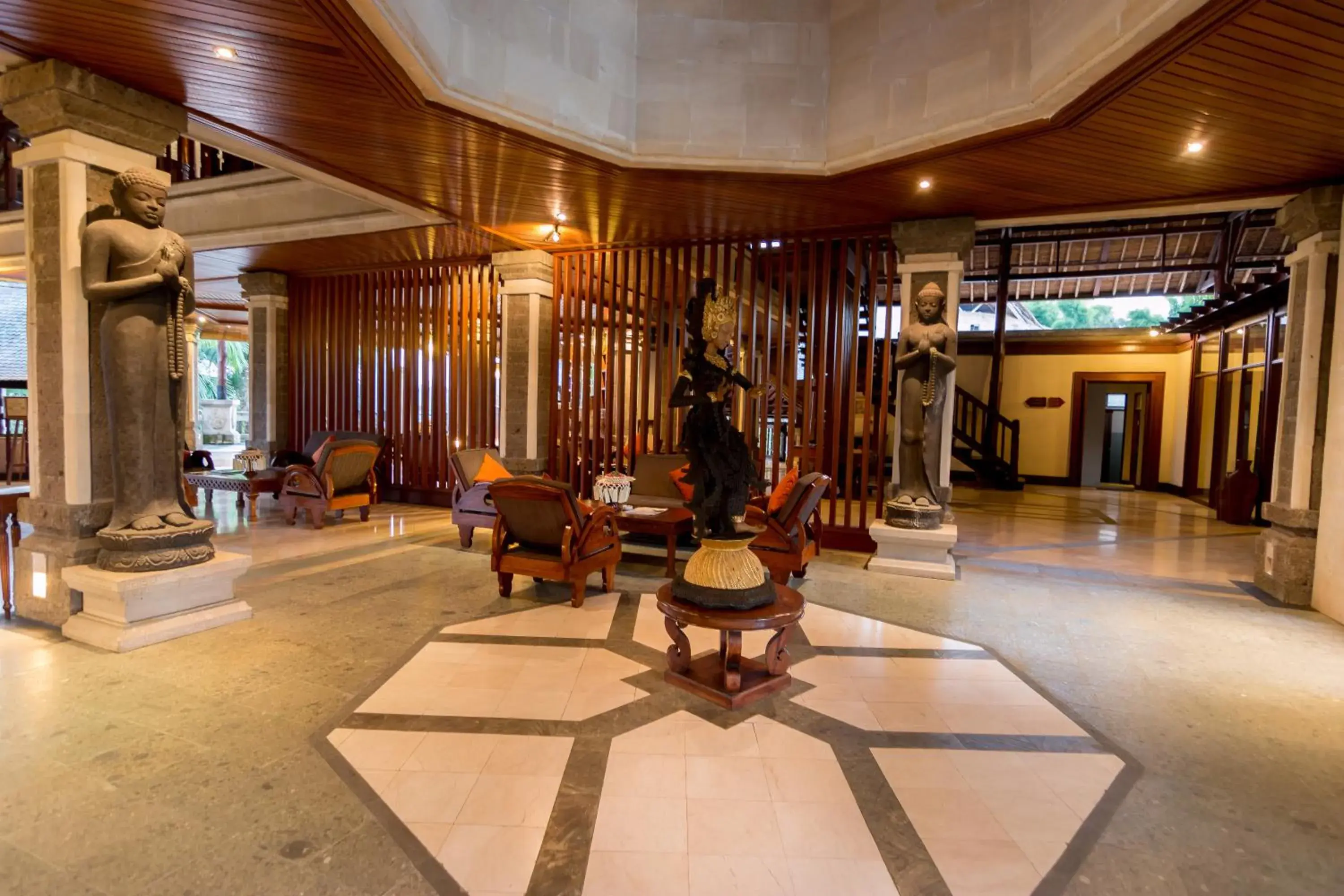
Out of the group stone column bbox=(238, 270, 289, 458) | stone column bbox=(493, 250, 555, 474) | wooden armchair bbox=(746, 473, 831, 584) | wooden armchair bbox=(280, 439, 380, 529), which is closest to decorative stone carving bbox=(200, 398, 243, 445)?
stone column bbox=(238, 270, 289, 458)

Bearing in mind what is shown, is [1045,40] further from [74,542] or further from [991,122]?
[74,542]

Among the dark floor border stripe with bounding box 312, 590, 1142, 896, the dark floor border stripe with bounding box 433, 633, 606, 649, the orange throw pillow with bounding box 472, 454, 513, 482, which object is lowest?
the dark floor border stripe with bounding box 433, 633, 606, 649

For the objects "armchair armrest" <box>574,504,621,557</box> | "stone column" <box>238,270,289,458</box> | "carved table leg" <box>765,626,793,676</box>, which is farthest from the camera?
"stone column" <box>238,270,289,458</box>

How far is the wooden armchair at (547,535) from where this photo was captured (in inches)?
167

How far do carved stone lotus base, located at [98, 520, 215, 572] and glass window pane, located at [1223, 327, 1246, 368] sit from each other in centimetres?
1264

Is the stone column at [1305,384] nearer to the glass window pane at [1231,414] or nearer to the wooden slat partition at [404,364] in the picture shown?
the glass window pane at [1231,414]

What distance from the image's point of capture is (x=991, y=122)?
156 inches

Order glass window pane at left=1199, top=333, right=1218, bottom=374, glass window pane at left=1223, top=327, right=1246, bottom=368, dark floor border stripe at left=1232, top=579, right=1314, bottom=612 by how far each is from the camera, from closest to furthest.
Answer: dark floor border stripe at left=1232, top=579, right=1314, bottom=612, glass window pane at left=1223, top=327, right=1246, bottom=368, glass window pane at left=1199, top=333, right=1218, bottom=374

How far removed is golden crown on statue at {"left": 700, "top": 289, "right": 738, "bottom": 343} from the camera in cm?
299

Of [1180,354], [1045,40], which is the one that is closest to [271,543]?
[1045,40]

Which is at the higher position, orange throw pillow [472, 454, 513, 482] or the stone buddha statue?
the stone buddha statue

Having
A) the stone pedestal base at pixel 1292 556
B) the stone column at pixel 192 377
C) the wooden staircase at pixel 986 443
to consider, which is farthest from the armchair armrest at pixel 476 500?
the stone column at pixel 192 377

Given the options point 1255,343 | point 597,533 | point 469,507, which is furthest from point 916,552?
point 1255,343

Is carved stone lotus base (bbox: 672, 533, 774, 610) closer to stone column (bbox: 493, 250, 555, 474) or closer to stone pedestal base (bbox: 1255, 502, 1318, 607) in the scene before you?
stone pedestal base (bbox: 1255, 502, 1318, 607)
